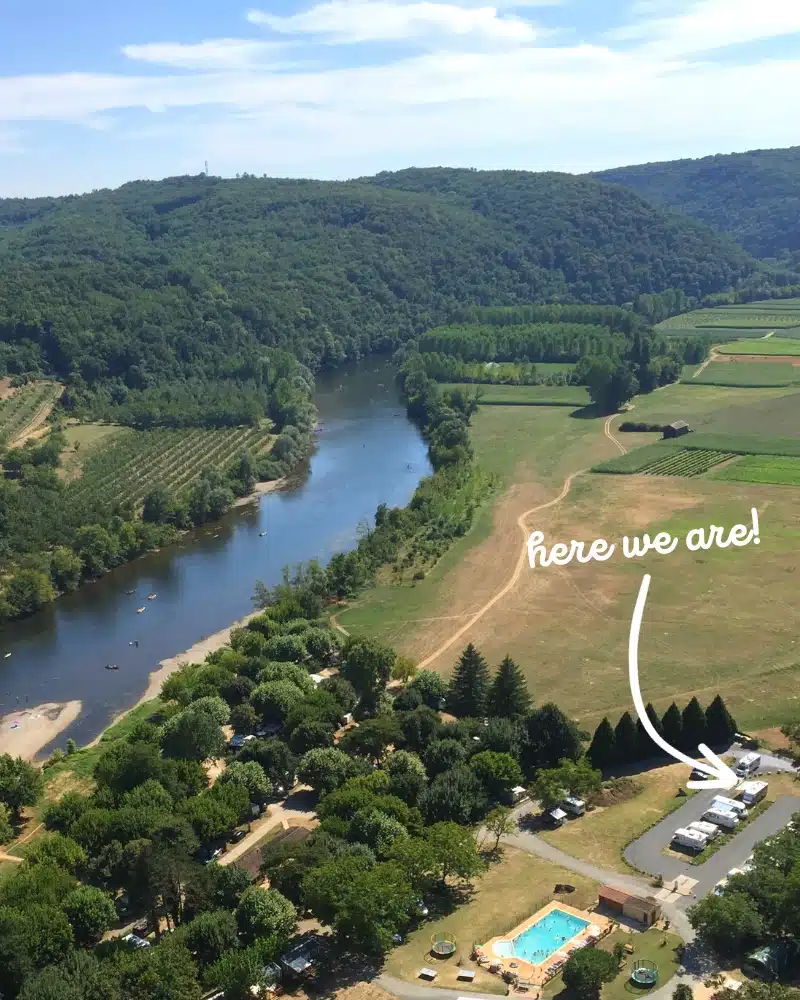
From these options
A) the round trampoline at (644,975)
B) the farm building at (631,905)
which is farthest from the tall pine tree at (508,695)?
the round trampoline at (644,975)

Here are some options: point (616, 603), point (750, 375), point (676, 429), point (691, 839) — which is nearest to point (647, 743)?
point (691, 839)

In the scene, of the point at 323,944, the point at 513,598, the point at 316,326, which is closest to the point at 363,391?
the point at 316,326

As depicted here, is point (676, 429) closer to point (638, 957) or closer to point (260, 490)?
point (260, 490)

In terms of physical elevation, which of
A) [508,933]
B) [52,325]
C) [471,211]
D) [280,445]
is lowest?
[508,933]

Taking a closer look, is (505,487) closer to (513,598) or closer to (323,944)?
(513,598)

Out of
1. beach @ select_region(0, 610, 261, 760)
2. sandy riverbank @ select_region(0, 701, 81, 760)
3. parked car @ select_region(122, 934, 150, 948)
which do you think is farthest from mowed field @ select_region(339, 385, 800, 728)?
parked car @ select_region(122, 934, 150, 948)

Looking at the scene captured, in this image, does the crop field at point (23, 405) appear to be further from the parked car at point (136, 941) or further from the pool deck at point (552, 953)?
the pool deck at point (552, 953)

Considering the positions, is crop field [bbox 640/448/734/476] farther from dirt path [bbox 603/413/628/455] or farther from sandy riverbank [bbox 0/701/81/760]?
sandy riverbank [bbox 0/701/81/760]
